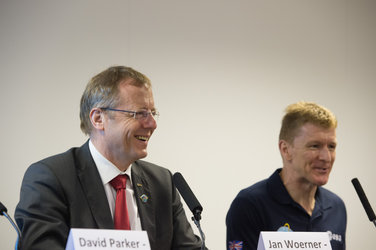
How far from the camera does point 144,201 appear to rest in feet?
8.09

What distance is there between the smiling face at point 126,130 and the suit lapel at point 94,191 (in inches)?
4.5

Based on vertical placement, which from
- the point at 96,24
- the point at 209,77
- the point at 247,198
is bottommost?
the point at 247,198

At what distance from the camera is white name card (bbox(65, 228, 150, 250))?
5.37ft

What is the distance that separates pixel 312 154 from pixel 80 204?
1.32m

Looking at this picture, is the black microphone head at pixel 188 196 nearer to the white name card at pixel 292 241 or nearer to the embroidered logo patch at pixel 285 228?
the white name card at pixel 292 241

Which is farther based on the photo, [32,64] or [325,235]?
[32,64]

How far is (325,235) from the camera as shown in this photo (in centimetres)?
215

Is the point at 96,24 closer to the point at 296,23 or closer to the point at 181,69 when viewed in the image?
the point at 181,69

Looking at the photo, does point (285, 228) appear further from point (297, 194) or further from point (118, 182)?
point (118, 182)

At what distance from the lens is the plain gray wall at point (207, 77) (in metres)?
3.64

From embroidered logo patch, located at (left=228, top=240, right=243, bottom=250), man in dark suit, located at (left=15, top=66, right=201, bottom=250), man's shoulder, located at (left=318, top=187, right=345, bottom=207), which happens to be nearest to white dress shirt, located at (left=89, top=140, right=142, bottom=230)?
man in dark suit, located at (left=15, top=66, right=201, bottom=250)

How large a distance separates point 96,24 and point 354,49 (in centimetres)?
264

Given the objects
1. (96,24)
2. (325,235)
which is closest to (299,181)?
(325,235)

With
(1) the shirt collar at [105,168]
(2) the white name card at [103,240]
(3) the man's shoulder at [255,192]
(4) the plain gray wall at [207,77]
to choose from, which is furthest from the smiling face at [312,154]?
(4) the plain gray wall at [207,77]
